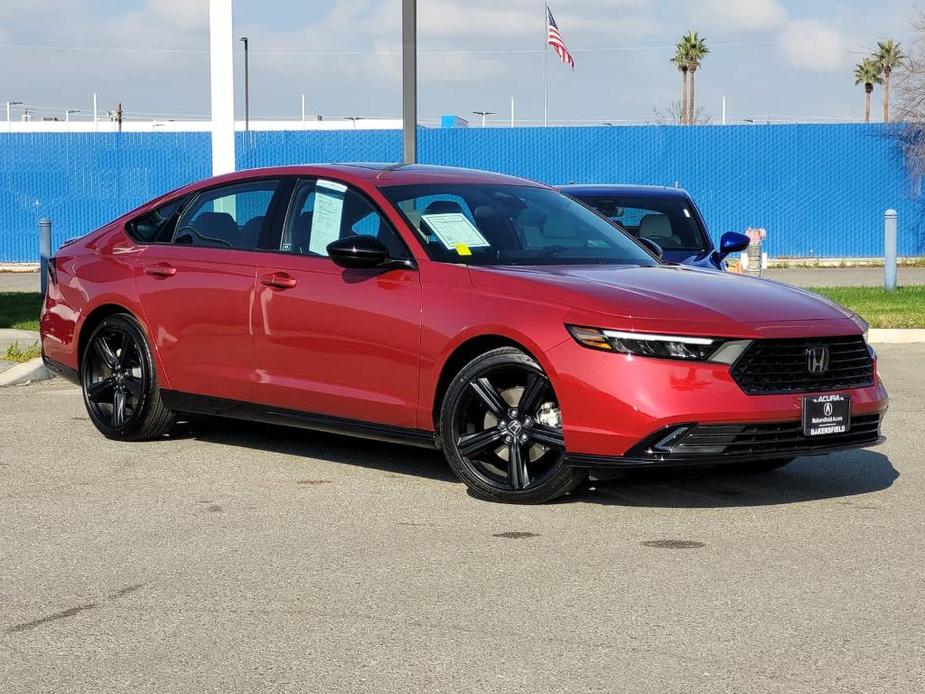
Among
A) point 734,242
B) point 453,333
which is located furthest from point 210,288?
point 734,242

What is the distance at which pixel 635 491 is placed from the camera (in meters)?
7.09

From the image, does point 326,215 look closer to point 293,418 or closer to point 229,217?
point 229,217

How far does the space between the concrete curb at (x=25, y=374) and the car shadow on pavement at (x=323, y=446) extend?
263 cm

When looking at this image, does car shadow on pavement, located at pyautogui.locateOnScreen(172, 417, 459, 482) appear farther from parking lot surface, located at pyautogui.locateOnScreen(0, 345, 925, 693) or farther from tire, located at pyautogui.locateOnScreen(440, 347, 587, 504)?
tire, located at pyautogui.locateOnScreen(440, 347, 587, 504)

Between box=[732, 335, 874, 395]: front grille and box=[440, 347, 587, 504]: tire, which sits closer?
box=[732, 335, 874, 395]: front grille

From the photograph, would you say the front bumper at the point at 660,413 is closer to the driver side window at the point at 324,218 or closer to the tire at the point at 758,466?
the tire at the point at 758,466

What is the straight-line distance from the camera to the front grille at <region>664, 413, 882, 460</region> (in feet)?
20.6

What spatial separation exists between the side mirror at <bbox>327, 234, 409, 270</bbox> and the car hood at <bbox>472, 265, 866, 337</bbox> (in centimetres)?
46

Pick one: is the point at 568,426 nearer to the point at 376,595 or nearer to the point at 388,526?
the point at 388,526

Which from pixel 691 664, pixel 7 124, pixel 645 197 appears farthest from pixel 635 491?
pixel 7 124

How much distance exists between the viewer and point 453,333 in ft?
22.5

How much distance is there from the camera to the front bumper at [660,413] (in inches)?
246

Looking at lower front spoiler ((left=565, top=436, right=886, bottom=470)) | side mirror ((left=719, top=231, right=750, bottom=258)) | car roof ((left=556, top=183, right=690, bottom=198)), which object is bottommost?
lower front spoiler ((left=565, top=436, right=886, bottom=470))

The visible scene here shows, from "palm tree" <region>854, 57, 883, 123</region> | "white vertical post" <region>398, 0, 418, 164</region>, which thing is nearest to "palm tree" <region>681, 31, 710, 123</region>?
"palm tree" <region>854, 57, 883, 123</region>
